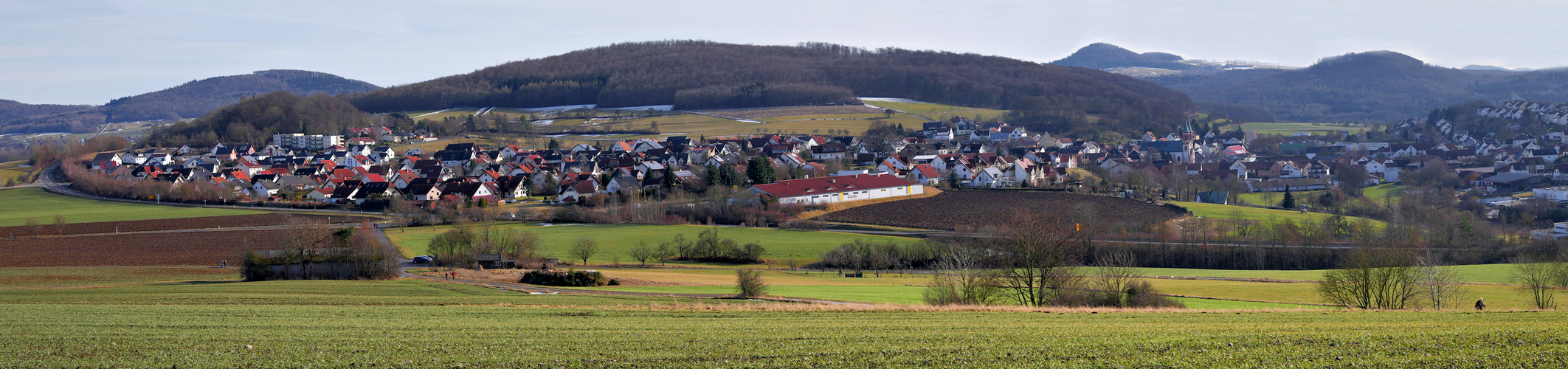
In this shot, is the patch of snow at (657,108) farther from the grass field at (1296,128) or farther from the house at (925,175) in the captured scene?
the grass field at (1296,128)

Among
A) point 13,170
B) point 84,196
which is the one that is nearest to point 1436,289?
point 84,196

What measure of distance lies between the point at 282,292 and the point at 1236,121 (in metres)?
141

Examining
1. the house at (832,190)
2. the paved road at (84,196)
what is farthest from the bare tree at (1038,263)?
the paved road at (84,196)

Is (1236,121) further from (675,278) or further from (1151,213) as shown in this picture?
(675,278)

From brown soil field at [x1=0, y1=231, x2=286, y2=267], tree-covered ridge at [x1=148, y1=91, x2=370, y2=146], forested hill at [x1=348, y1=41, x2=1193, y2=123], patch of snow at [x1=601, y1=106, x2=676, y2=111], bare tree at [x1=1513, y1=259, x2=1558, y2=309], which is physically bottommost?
brown soil field at [x1=0, y1=231, x2=286, y2=267]

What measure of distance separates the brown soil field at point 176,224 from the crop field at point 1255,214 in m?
50.6

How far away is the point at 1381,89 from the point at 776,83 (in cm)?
11962

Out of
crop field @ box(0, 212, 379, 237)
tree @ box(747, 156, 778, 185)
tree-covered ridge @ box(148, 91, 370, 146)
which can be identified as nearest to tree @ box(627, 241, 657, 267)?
crop field @ box(0, 212, 379, 237)

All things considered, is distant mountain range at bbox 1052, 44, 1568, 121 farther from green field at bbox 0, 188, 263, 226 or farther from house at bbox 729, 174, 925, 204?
green field at bbox 0, 188, 263, 226

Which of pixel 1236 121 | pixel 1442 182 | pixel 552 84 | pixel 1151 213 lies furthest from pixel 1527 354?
pixel 552 84

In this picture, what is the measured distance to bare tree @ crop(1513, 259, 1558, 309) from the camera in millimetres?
23803

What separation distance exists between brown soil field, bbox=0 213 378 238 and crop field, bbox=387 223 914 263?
8200 millimetres

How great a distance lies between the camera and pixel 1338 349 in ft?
34.8

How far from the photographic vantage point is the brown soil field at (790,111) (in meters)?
127
